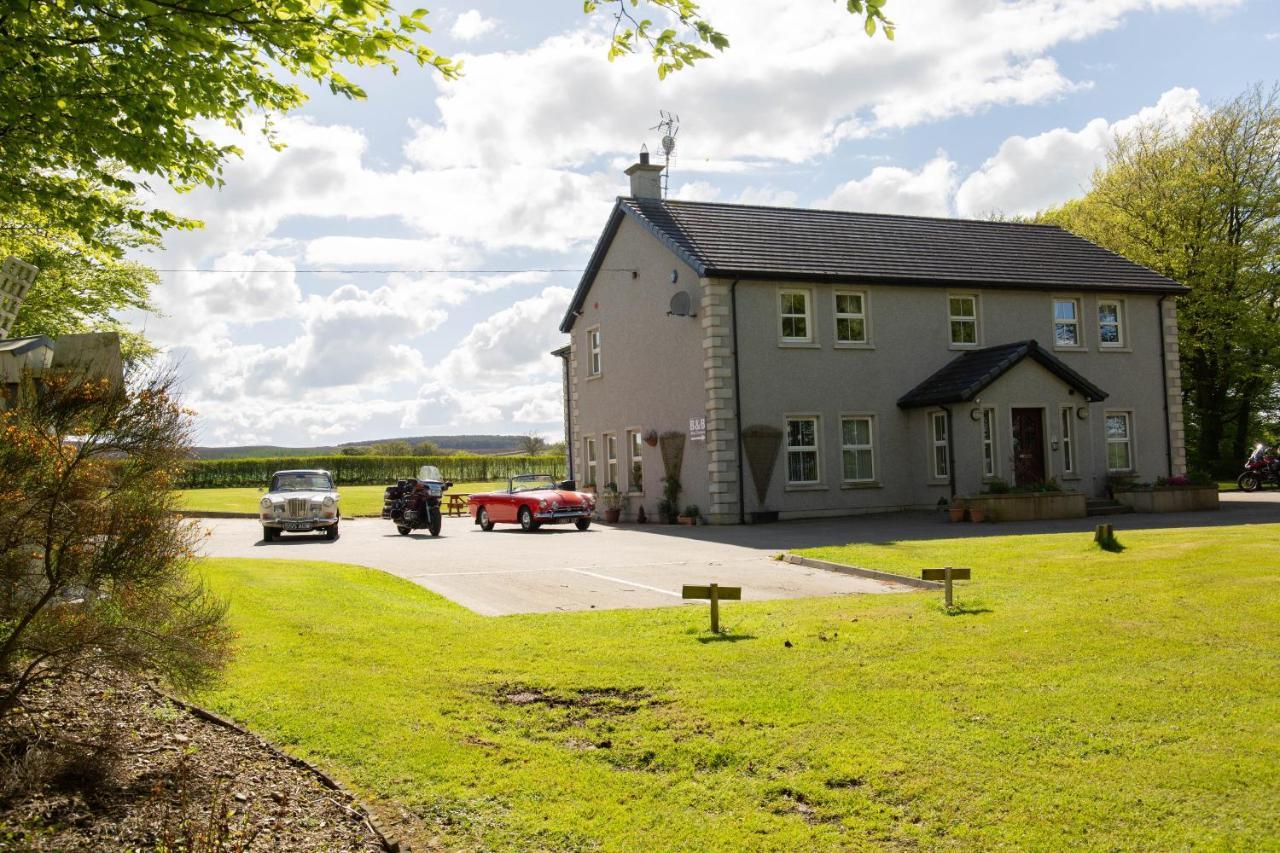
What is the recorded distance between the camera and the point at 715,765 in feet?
18.8

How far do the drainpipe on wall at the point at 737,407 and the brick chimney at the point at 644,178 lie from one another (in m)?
5.16

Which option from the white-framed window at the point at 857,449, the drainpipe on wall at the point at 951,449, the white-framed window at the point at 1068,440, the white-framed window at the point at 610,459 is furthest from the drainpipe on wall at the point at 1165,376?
the white-framed window at the point at 610,459

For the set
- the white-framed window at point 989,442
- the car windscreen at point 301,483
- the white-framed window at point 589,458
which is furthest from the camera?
the white-framed window at point 589,458

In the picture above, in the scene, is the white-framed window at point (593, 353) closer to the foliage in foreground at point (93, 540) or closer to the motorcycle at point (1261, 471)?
the motorcycle at point (1261, 471)

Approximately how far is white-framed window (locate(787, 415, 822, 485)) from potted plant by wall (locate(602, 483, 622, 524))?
17.6 ft

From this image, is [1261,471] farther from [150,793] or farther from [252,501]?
[252,501]

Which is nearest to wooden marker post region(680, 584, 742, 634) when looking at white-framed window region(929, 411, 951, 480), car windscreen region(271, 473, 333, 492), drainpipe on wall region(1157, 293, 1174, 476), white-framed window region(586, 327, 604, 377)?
car windscreen region(271, 473, 333, 492)

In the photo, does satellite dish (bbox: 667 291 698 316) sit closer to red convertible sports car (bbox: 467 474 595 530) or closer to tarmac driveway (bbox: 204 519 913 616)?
red convertible sports car (bbox: 467 474 595 530)

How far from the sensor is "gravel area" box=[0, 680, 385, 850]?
4.46 m

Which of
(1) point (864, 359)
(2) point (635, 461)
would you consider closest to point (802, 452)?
(1) point (864, 359)

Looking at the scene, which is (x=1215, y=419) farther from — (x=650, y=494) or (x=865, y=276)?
(x=650, y=494)


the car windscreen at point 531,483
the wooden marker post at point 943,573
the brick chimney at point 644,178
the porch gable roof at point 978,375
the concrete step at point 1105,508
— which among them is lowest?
the concrete step at point 1105,508

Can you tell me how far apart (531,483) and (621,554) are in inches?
338

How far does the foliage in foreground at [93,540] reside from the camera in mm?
4648
